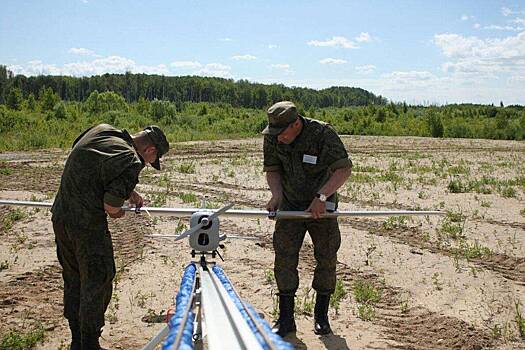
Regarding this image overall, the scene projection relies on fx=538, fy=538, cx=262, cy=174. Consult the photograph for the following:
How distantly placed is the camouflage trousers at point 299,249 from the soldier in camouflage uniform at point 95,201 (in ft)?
4.80

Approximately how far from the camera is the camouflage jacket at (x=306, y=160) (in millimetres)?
4582

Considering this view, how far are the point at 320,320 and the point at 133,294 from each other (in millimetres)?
2188

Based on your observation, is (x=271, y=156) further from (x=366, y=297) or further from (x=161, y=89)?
(x=161, y=89)

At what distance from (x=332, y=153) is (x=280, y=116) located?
1.88 feet

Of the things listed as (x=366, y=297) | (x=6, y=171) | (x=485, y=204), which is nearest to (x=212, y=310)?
(x=366, y=297)

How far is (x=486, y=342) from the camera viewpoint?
15.4 feet

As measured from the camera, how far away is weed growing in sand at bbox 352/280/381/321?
209 inches

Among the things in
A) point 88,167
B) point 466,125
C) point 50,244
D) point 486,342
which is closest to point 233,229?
point 50,244

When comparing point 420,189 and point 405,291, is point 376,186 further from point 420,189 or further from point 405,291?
point 405,291

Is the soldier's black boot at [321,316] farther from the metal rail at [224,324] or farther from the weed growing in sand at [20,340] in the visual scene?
the weed growing in sand at [20,340]

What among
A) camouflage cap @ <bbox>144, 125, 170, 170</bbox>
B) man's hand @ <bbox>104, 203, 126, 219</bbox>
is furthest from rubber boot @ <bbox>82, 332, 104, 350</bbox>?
camouflage cap @ <bbox>144, 125, 170, 170</bbox>

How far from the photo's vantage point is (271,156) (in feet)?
15.9

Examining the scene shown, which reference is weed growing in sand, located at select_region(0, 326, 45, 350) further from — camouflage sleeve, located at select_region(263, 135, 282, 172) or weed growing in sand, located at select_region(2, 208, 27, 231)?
weed growing in sand, located at select_region(2, 208, 27, 231)

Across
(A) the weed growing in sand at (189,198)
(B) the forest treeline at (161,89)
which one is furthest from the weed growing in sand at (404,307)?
(B) the forest treeline at (161,89)
